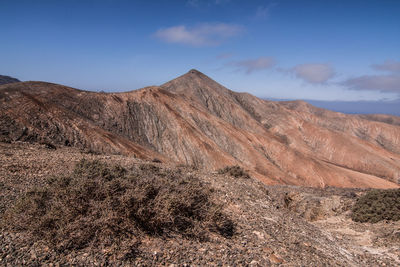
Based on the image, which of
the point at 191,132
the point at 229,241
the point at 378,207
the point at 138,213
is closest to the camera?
the point at 138,213

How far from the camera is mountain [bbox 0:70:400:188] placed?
1906 centimetres

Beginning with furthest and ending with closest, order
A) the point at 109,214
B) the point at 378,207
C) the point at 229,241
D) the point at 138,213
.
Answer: the point at 378,207, the point at 229,241, the point at 138,213, the point at 109,214

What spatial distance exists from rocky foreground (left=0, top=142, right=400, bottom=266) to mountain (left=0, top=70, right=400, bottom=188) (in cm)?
869

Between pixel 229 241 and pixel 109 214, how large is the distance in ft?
7.55

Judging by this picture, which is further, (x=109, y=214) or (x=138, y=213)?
(x=138, y=213)

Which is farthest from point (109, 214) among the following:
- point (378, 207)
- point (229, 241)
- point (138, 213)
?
point (378, 207)

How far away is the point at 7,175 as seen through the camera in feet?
22.5

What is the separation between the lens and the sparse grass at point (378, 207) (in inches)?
386

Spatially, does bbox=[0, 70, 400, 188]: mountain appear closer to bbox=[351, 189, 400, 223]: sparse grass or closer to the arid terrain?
the arid terrain

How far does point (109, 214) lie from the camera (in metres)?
4.06

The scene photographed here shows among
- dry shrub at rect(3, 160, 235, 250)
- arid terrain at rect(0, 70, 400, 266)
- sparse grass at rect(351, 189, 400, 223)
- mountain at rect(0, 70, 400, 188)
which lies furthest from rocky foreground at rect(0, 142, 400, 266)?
mountain at rect(0, 70, 400, 188)

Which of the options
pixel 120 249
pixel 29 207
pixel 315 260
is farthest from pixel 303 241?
pixel 29 207

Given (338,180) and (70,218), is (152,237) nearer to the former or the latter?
(70,218)

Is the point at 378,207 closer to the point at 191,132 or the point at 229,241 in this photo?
the point at 229,241
